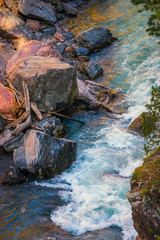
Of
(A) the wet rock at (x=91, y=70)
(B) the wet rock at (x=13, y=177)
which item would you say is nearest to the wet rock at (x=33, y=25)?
(A) the wet rock at (x=91, y=70)

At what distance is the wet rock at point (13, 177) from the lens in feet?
37.2

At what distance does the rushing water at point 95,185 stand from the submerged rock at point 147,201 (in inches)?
69.7

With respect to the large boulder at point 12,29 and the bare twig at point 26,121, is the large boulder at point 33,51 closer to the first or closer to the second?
the bare twig at point 26,121

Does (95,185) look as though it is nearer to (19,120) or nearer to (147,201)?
(147,201)

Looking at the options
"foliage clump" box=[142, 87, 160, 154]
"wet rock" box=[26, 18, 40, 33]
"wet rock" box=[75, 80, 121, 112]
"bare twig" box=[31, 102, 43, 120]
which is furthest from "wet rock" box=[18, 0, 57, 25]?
"foliage clump" box=[142, 87, 160, 154]

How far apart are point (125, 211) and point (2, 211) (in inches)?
181

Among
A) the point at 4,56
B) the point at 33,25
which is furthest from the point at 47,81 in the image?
the point at 33,25

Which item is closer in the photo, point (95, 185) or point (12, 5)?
point (95, 185)

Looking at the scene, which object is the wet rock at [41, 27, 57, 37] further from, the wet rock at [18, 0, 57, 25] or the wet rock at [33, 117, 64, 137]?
the wet rock at [33, 117, 64, 137]

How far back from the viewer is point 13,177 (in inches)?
447

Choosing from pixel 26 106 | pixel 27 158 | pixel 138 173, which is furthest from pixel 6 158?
pixel 138 173

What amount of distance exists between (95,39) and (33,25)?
7069mm

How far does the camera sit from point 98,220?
9.28m

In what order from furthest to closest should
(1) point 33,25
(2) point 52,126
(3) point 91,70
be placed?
(1) point 33,25
(3) point 91,70
(2) point 52,126
